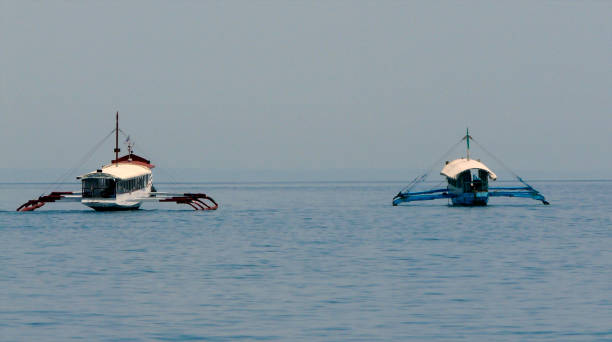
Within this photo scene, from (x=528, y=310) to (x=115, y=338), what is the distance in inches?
550

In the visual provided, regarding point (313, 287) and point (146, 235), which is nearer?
point (313, 287)

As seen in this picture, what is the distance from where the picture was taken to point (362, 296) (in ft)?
110

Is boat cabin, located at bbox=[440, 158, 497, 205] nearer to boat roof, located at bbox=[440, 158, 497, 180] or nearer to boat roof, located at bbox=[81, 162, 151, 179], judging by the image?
boat roof, located at bbox=[440, 158, 497, 180]

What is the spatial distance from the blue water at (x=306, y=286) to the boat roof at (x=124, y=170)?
18.4 meters

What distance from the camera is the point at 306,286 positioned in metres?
36.4

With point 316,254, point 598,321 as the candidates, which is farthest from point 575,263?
point 598,321

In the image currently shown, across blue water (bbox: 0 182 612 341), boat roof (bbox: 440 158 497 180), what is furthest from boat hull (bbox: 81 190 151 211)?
boat roof (bbox: 440 158 497 180)

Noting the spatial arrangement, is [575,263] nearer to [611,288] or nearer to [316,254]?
[611,288]

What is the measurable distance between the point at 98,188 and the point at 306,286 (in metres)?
57.9

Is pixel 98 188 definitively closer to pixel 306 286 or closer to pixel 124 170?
Answer: pixel 124 170

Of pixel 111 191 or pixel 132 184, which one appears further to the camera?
pixel 132 184

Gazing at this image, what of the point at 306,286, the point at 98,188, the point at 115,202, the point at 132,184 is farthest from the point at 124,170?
the point at 306,286

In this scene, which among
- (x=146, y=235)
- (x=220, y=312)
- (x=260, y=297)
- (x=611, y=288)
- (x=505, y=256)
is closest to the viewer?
(x=220, y=312)

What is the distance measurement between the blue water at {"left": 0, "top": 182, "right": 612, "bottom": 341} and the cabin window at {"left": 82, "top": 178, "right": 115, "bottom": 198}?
62.5 feet
